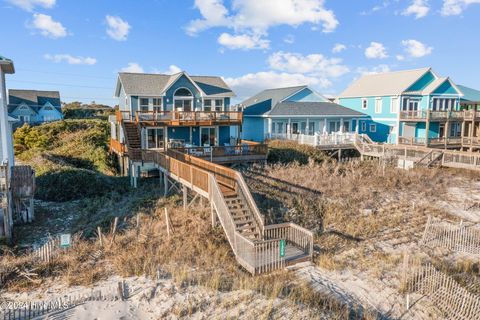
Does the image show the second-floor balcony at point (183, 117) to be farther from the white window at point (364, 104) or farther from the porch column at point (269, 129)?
the white window at point (364, 104)

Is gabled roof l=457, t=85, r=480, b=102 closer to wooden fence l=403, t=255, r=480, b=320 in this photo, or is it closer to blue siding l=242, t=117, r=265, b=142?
blue siding l=242, t=117, r=265, b=142

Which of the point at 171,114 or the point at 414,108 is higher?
the point at 414,108

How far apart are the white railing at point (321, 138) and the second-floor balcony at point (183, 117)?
7013 millimetres

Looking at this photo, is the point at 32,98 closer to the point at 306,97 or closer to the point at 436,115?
the point at 306,97

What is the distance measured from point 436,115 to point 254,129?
1732cm

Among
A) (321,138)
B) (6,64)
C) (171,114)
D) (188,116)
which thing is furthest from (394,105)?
(6,64)

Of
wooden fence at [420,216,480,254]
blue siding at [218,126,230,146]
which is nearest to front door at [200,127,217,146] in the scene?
blue siding at [218,126,230,146]

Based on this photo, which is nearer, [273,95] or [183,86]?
[183,86]

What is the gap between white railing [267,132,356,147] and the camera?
28.5 meters

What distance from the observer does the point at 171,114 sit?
76.6 ft

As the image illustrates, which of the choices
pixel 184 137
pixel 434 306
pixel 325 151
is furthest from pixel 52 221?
pixel 325 151

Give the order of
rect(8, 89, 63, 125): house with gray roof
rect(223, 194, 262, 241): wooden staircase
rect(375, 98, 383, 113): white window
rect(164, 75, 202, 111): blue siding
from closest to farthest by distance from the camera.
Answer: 1. rect(223, 194, 262, 241): wooden staircase
2. rect(164, 75, 202, 111): blue siding
3. rect(375, 98, 383, 113): white window
4. rect(8, 89, 63, 125): house with gray roof

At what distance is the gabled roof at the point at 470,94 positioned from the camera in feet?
127

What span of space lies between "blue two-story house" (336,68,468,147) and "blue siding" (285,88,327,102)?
596 centimetres
